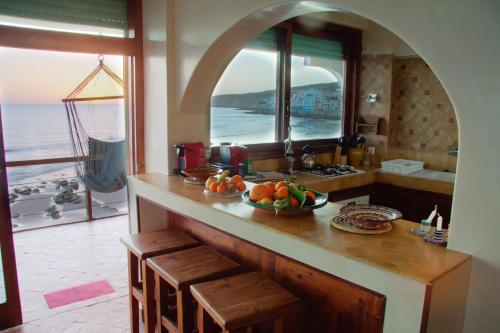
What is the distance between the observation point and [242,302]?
1771mm

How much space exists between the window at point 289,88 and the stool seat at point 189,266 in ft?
5.03

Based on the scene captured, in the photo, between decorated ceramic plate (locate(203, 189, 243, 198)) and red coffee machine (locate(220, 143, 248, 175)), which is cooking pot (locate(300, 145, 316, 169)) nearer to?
red coffee machine (locate(220, 143, 248, 175))

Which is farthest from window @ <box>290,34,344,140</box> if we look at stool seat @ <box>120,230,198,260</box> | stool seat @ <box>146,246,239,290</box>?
stool seat @ <box>146,246,239,290</box>

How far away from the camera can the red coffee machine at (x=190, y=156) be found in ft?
9.89

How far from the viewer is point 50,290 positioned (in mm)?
3525

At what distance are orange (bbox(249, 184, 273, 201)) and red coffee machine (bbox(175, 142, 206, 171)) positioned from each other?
3.14 feet

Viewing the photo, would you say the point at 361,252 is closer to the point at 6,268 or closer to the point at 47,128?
the point at 6,268

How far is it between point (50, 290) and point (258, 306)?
8.37 feet

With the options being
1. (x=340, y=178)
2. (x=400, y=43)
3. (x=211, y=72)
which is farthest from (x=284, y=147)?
(x=400, y=43)

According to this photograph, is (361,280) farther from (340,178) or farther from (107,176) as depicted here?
(107,176)

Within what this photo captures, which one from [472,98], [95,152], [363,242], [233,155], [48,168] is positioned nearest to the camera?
[472,98]

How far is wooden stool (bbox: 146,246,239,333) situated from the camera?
207 centimetres

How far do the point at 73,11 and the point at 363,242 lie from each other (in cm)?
251

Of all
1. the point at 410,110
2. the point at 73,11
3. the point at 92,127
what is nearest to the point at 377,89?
the point at 410,110
